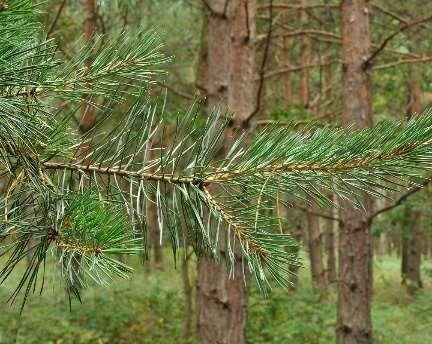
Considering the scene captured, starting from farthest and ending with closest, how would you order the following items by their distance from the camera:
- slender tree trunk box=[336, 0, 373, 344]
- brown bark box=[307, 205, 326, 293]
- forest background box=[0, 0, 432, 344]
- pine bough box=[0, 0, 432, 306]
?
brown bark box=[307, 205, 326, 293] → slender tree trunk box=[336, 0, 373, 344] → forest background box=[0, 0, 432, 344] → pine bough box=[0, 0, 432, 306]

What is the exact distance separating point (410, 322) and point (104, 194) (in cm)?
1159

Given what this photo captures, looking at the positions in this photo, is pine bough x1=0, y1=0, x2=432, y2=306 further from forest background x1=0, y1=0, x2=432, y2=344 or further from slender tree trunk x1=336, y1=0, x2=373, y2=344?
slender tree trunk x1=336, y1=0, x2=373, y2=344

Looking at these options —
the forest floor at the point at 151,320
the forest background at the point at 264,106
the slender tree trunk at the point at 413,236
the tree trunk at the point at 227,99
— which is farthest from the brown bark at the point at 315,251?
the tree trunk at the point at 227,99

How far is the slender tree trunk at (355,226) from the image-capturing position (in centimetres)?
Answer: 582

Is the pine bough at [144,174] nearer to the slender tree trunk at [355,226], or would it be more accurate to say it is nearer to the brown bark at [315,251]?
the slender tree trunk at [355,226]

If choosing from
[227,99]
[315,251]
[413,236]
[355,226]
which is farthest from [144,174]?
[413,236]

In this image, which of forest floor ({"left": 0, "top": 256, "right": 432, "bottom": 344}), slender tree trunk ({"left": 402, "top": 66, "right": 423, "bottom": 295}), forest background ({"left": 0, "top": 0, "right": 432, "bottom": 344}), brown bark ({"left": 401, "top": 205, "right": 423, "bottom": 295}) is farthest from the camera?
brown bark ({"left": 401, "top": 205, "right": 423, "bottom": 295})

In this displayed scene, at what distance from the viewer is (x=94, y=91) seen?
5.53ft

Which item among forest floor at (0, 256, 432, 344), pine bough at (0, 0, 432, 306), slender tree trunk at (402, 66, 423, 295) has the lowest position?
forest floor at (0, 256, 432, 344)

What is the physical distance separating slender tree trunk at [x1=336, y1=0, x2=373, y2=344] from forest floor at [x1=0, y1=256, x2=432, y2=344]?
2843 mm

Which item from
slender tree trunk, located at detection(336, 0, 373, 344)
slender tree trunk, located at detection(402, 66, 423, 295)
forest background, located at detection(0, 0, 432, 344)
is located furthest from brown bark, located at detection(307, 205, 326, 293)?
slender tree trunk, located at detection(336, 0, 373, 344)

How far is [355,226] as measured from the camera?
231 inches

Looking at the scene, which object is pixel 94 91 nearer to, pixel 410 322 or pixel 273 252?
pixel 273 252

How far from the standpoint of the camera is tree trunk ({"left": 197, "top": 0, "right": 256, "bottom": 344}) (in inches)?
195
